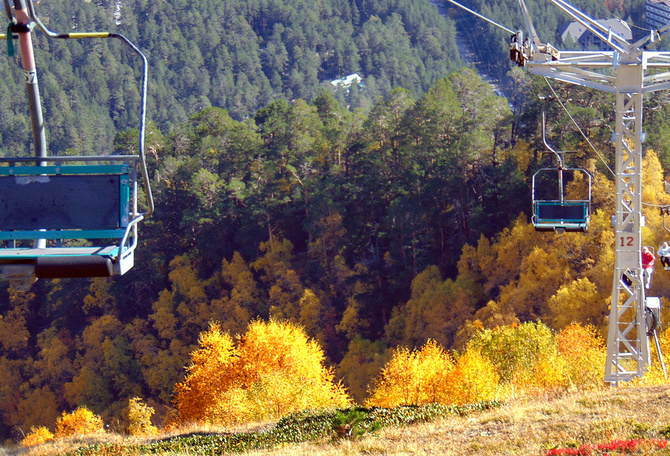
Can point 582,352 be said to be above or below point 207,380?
above

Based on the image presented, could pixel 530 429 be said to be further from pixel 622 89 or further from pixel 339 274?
pixel 339 274

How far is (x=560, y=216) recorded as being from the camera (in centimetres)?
1656

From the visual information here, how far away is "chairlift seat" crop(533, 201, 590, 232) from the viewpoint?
1647cm

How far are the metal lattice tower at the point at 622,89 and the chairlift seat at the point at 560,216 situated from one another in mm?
652

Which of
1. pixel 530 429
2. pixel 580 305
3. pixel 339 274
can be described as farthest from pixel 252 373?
pixel 530 429

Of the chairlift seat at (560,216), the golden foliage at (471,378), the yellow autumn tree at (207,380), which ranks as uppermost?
the chairlift seat at (560,216)

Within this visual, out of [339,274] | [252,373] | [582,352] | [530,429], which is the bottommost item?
[252,373]

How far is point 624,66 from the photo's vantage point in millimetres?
15375

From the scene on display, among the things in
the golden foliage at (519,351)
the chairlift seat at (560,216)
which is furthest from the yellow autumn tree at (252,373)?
the chairlift seat at (560,216)

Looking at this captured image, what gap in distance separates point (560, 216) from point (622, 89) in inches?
104

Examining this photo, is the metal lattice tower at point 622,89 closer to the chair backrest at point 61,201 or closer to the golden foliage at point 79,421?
the chair backrest at point 61,201

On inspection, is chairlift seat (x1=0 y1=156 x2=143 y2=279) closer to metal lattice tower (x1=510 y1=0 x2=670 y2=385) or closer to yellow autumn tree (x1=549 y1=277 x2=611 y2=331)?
metal lattice tower (x1=510 y1=0 x2=670 y2=385)

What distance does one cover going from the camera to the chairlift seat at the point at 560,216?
16469mm

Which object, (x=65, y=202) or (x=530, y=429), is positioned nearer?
(x=65, y=202)
